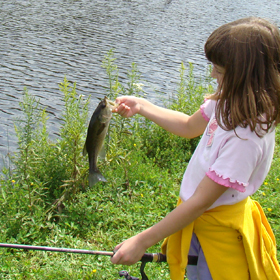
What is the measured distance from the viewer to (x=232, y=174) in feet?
5.99

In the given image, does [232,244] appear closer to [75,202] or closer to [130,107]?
[130,107]

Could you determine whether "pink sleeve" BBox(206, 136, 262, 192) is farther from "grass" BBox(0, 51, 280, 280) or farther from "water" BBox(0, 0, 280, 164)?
"water" BBox(0, 0, 280, 164)

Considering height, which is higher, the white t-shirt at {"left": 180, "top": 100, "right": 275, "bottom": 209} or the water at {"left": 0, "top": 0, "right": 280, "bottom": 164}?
the white t-shirt at {"left": 180, "top": 100, "right": 275, "bottom": 209}

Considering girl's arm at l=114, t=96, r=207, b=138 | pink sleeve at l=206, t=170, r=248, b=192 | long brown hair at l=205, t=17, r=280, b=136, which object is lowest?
girl's arm at l=114, t=96, r=207, b=138

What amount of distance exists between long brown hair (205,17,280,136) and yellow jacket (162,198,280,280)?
0.49 metres

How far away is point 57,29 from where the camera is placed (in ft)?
47.5

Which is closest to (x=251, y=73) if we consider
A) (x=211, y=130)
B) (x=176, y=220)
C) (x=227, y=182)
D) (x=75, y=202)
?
(x=211, y=130)

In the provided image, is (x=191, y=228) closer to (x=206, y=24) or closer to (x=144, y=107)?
(x=144, y=107)

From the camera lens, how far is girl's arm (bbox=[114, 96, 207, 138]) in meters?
2.59

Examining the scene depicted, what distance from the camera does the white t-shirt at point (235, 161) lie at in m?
1.83

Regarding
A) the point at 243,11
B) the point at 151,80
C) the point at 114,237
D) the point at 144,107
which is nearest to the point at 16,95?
the point at 151,80

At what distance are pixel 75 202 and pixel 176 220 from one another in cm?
245

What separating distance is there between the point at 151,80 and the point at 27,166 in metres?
6.19

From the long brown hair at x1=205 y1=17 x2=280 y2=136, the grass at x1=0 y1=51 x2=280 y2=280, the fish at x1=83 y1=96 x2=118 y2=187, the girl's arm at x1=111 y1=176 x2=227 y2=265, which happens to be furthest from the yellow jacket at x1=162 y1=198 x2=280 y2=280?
the grass at x1=0 y1=51 x2=280 y2=280
